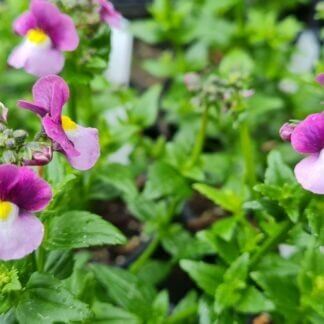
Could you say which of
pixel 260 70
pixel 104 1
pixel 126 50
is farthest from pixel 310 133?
pixel 126 50

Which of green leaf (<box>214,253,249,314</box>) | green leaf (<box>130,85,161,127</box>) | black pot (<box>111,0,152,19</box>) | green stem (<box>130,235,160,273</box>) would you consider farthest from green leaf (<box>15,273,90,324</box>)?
black pot (<box>111,0,152,19</box>)

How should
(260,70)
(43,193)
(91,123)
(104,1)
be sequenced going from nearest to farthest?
(43,193) < (104,1) < (91,123) < (260,70)

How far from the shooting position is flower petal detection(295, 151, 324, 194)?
83 centimetres

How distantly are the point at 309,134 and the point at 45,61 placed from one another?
1.63 ft

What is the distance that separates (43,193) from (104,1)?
1.73 feet

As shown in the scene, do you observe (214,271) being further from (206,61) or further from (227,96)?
(206,61)

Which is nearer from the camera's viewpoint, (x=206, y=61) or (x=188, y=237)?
(x=188, y=237)

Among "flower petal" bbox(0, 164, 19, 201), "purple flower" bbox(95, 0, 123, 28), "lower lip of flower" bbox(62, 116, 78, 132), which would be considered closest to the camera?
"flower petal" bbox(0, 164, 19, 201)

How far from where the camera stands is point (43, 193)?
81 cm

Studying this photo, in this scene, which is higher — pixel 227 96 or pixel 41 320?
pixel 227 96

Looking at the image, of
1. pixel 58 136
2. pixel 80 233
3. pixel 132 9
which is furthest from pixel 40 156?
pixel 132 9

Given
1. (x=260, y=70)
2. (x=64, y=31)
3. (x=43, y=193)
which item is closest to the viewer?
(x=43, y=193)

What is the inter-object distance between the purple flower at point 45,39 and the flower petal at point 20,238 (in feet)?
1.22

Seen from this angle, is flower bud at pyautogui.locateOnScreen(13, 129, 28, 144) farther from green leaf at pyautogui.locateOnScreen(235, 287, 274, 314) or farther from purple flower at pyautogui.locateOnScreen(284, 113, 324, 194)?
green leaf at pyautogui.locateOnScreen(235, 287, 274, 314)
